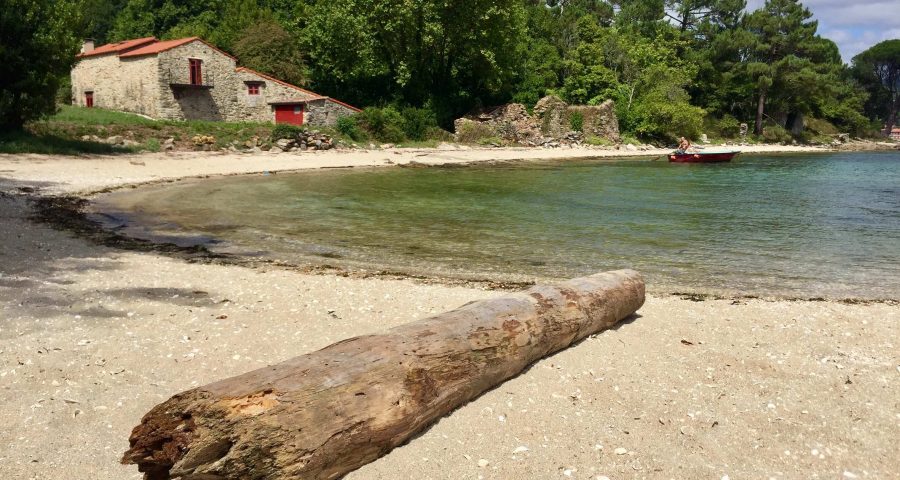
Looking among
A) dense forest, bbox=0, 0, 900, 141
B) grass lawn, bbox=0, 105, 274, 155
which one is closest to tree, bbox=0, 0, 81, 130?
dense forest, bbox=0, 0, 900, 141

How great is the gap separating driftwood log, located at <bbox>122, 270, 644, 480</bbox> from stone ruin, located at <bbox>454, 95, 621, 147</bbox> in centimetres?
4357

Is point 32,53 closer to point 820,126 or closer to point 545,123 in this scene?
point 545,123

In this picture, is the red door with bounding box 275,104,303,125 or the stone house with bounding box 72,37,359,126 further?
the red door with bounding box 275,104,303,125

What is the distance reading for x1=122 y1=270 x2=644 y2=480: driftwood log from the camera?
A: 147 inches

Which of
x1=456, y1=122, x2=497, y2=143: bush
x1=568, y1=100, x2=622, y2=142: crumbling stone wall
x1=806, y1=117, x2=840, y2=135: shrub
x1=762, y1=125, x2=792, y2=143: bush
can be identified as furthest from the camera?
x1=806, y1=117, x2=840, y2=135: shrub

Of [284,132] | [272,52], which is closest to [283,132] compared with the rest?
[284,132]

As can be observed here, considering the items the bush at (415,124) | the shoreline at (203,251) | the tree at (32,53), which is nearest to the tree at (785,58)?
the bush at (415,124)

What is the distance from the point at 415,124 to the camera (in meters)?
46.2

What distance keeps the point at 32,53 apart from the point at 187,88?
16461 millimetres

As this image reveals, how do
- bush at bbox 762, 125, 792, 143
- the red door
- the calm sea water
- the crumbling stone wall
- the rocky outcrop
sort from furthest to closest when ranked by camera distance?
1. bush at bbox 762, 125, 792, 143
2. the crumbling stone wall
3. the red door
4. the rocky outcrop
5. the calm sea water

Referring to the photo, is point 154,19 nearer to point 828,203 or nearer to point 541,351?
point 828,203

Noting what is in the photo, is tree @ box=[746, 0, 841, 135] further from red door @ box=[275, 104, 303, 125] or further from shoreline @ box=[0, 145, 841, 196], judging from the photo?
red door @ box=[275, 104, 303, 125]

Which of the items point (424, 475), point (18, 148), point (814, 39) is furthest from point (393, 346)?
point (814, 39)

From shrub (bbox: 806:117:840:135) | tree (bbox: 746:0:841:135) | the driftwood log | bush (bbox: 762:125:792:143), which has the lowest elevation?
the driftwood log
